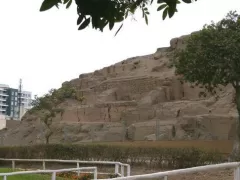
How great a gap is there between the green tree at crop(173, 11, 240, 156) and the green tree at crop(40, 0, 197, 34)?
19.2 meters

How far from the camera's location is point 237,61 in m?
22.7

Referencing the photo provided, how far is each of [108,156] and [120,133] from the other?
1913 centimetres

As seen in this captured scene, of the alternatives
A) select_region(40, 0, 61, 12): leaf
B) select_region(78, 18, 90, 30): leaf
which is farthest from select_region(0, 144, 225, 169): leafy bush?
select_region(40, 0, 61, 12): leaf

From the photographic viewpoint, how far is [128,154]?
2577 cm

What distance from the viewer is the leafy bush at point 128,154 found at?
21.8m

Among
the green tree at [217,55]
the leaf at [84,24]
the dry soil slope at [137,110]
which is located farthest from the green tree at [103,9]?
the dry soil slope at [137,110]

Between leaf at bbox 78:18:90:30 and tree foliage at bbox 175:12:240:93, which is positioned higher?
tree foliage at bbox 175:12:240:93

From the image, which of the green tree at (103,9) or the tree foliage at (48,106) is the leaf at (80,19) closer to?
the green tree at (103,9)

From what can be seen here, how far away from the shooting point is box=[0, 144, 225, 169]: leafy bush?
21844 millimetres

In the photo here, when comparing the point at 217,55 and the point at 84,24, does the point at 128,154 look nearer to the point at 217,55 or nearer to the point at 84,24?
the point at 217,55

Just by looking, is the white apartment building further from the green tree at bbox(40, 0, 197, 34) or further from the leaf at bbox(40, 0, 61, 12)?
the leaf at bbox(40, 0, 61, 12)

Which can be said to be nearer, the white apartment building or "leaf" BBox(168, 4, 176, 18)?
"leaf" BBox(168, 4, 176, 18)

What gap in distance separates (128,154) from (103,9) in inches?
901

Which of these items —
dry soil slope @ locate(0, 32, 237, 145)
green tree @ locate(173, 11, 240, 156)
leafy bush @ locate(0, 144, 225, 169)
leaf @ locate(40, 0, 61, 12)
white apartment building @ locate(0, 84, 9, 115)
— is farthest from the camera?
white apartment building @ locate(0, 84, 9, 115)
